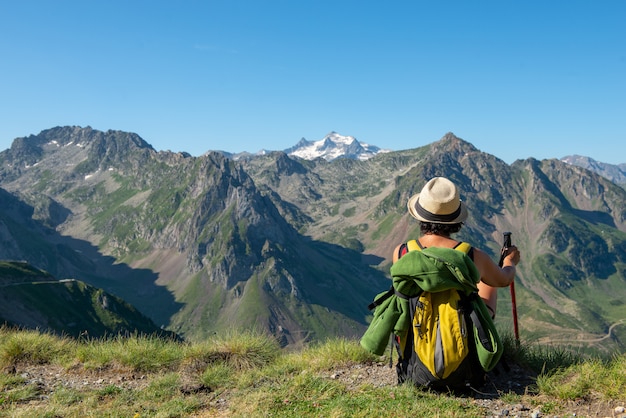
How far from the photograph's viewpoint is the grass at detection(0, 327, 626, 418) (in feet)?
28.1

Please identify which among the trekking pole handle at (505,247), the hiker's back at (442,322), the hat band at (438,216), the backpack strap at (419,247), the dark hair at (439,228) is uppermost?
the hat band at (438,216)

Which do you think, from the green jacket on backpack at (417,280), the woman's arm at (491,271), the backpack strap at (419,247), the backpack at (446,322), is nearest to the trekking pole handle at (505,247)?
the woman's arm at (491,271)

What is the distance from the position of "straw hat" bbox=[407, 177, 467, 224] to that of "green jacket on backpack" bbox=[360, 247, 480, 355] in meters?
0.96

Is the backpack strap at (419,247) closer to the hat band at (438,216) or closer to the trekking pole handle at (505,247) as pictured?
the hat band at (438,216)

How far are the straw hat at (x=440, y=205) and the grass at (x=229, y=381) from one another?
3.53 meters

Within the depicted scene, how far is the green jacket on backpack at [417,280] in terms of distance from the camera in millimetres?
8031

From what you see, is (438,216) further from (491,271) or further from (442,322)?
(442,322)

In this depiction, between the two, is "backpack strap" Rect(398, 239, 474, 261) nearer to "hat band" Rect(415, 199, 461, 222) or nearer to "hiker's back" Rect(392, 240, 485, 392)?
"hiker's back" Rect(392, 240, 485, 392)

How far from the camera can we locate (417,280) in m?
8.15

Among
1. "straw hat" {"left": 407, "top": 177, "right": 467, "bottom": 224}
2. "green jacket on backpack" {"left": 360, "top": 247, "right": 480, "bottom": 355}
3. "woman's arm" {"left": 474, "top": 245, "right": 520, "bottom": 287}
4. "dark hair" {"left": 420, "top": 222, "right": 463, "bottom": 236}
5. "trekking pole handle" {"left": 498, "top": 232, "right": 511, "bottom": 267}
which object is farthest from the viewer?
"trekking pole handle" {"left": 498, "top": 232, "right": 511, "bottom": 267}

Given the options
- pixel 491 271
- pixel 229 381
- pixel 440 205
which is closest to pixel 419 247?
pixel 440 205

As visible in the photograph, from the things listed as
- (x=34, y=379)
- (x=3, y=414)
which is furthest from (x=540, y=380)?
(x=34, y=379)

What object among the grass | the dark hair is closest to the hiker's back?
the grass

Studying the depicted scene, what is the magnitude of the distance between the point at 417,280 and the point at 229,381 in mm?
5788
